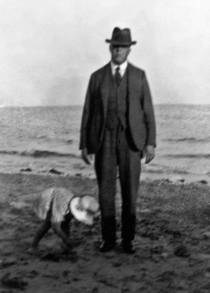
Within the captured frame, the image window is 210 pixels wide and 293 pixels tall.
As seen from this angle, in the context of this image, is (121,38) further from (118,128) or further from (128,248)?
(128,248)

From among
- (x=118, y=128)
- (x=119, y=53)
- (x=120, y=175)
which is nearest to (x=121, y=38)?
(x=119, y=53)

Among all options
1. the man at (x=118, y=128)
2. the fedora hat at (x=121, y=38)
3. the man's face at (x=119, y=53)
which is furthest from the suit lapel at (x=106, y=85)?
the fedora hat at (x=121, y=38)

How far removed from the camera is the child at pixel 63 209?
426 centimetres

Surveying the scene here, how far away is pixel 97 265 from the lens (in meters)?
4.07

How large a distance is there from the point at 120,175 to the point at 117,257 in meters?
0.64

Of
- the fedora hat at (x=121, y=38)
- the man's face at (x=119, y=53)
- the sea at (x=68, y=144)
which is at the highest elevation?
the fedora hat at (x=121, y=38)

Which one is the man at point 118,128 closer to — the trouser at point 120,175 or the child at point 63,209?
the trouser at point 120,175

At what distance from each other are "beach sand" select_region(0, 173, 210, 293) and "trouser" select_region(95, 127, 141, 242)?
8.7 inches

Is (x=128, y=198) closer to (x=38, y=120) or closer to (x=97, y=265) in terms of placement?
(x=97, y=265)

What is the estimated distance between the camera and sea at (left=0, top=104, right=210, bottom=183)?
40.3 ft

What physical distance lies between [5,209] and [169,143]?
11135 mm

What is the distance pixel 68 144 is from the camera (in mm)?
15641

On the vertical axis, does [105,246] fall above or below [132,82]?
below

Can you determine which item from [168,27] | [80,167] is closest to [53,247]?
[168,27]
